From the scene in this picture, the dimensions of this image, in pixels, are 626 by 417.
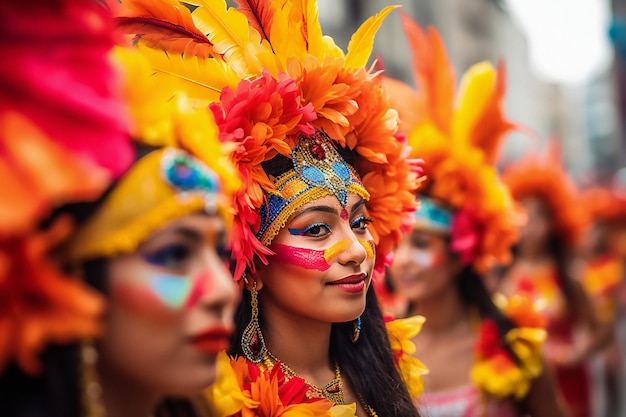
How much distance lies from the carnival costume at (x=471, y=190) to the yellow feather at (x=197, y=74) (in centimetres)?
150

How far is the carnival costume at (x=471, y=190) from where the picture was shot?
3953mm

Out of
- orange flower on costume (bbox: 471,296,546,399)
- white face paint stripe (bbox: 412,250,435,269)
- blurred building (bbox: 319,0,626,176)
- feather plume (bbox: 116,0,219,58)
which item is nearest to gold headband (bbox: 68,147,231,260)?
feather plume (bbox: 116,0,219,58)

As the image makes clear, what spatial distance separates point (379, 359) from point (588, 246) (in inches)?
298

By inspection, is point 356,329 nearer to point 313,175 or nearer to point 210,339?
point 313,175

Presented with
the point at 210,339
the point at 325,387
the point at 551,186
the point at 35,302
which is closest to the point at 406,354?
the point at 325,387

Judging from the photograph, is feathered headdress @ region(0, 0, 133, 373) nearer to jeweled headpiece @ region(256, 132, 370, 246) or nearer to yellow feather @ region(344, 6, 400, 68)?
jeweled headpiece @ region(256, 132, 370, 246)

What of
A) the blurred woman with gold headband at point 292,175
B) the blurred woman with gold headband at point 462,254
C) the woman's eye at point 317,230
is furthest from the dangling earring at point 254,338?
the blurred woman with gold headband at point 462,254

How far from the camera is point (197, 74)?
8.46 feet

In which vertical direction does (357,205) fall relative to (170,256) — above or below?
below

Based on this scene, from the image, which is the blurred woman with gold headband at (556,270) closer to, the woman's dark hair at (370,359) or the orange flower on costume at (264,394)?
the woman's dark hair at (370,359)

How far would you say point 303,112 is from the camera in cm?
253

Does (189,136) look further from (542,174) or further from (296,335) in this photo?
(542,174)

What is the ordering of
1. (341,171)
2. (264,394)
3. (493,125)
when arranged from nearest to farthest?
1. (264,394)
2. (341,171)
3. (493,125)

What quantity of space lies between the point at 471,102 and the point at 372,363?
196 centimetres
